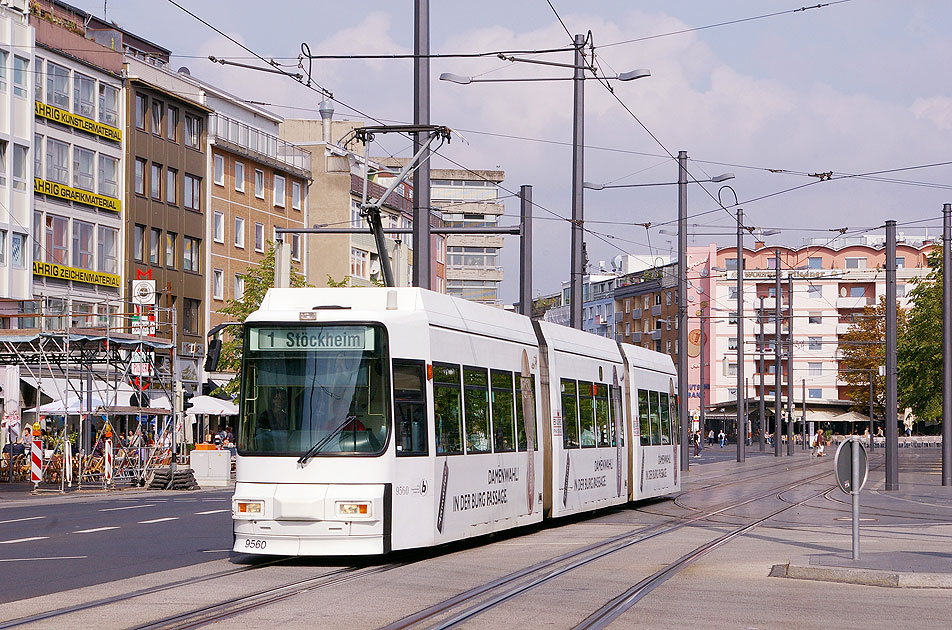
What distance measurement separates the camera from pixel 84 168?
188ft

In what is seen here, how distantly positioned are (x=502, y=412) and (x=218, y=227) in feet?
170

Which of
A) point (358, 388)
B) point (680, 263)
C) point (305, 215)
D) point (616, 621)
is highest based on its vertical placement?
point (305, 215)

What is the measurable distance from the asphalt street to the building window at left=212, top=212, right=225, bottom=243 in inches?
1399

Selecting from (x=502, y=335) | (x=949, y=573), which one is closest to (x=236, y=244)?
(x=502, y=335)

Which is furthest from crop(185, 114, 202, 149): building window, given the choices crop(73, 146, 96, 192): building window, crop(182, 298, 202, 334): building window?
crop(73, 146, 96, 192): building window

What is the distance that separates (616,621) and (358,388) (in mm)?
5383

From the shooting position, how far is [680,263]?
44.4m

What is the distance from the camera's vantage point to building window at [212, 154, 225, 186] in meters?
68.7

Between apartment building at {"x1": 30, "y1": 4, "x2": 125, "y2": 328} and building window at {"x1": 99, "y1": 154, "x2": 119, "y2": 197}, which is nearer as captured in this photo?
apartment building at {"x1": 30, "y1": 4, "x2": 125, "y2": 328}

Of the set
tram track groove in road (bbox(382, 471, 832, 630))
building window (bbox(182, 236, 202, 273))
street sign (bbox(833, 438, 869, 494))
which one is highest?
building window (bbox(182, 236, 202, 273))

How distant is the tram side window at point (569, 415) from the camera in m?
22.1

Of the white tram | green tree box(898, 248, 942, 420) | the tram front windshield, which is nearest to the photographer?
the white tram

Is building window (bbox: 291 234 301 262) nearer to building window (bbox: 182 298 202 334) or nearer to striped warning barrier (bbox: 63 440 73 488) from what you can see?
building window (bbox: 182 298 202 334)

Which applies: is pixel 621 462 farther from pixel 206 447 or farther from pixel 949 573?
pixel 206 447
